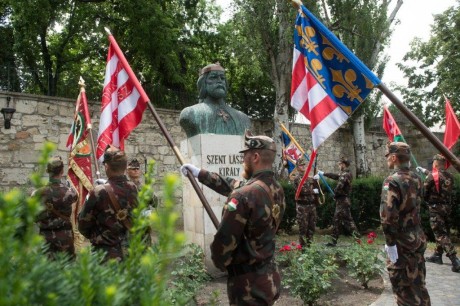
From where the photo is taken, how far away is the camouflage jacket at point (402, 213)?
3977mm

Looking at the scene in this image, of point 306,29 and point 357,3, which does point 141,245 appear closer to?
point 306,29

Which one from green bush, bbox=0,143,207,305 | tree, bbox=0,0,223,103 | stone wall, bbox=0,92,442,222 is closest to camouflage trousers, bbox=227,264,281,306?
green bush, bbox=0,143,207,305

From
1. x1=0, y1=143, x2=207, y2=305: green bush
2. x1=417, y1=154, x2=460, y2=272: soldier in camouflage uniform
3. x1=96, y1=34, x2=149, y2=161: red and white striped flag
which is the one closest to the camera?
x1=0, y1=143, x2=207, y2=305: green bush

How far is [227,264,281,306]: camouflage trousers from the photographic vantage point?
9.17 feet

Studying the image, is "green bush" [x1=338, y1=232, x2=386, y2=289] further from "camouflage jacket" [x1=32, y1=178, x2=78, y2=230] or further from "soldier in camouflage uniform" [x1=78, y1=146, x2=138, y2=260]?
"camouflage jacket" [x1=32, y1=178, x2=78, y2=230]

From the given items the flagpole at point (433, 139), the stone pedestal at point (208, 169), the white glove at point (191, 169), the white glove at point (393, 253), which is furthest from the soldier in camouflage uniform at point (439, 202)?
the white glove at point (191, 169)

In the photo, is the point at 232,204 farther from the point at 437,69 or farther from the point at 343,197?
the point at 437,69

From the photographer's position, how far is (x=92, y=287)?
997mm

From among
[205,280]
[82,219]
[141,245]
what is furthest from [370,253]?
[141,245]

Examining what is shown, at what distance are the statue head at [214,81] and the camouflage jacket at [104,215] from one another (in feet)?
10.9

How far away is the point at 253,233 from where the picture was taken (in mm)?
2799

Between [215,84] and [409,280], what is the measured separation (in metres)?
4.19

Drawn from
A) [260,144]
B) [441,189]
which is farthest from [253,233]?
[441,189]

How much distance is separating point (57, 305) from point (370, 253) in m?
5.60
